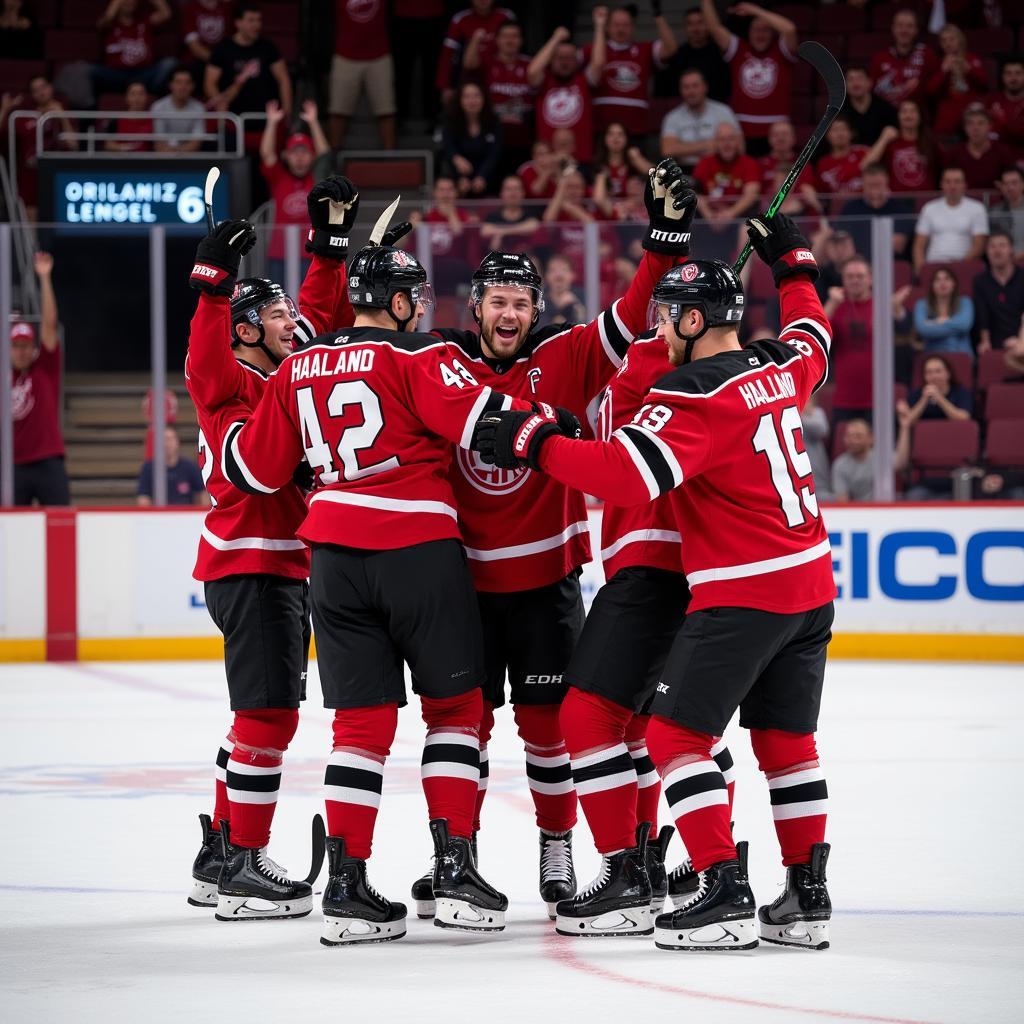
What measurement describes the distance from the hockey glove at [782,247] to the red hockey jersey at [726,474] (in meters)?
0.52

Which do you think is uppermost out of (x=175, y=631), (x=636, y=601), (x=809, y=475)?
(x=809, y=475)

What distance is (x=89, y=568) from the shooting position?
9.78 metres

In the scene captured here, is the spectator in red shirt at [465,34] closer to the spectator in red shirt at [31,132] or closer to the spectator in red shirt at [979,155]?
the spectator in red shirt at [31,132]

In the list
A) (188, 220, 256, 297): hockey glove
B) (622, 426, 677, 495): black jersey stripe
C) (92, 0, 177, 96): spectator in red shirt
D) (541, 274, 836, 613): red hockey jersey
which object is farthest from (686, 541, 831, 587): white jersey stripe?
(92, 0, 177, 96): spectator in red shirt

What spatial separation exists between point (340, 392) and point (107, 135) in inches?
316

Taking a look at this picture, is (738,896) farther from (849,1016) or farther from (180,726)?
(180,726)

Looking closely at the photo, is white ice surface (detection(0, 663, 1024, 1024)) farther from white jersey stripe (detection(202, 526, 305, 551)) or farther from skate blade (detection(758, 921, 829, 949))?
white jersey stripe (detection(202, 526, 305, 551))

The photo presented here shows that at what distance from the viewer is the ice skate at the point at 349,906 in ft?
12.4

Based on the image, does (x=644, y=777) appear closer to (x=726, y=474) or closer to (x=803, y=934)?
(x=803, y=934)

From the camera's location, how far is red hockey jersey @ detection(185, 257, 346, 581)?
4172mm

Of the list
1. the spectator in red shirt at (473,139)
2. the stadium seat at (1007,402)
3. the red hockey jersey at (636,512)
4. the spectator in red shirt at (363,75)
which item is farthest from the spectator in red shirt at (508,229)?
the red hockey jersey at (636,512)

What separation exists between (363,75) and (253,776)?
9.41 meters

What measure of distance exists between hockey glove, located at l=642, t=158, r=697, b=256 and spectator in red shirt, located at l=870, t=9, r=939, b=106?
843 centimetres

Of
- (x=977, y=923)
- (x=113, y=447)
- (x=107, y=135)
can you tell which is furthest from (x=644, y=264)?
(x=107, y=135)
